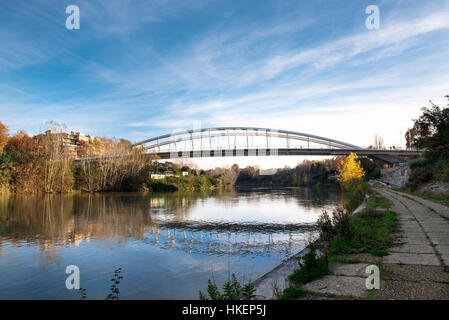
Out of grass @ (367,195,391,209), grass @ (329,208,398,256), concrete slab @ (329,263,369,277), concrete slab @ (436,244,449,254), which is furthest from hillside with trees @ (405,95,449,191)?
concrete slab @ (329,263,369,277)

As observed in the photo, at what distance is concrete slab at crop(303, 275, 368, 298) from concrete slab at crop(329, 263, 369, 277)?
0.21 metres

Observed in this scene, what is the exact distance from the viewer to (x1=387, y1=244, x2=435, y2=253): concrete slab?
5.76 metres

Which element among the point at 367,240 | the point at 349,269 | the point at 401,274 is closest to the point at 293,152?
the point at 367,240

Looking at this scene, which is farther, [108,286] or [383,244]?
[383,244]

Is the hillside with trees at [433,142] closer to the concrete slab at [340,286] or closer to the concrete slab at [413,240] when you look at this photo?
the concrete slab at [413,240]

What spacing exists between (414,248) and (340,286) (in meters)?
2.95

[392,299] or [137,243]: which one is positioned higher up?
[392,299]

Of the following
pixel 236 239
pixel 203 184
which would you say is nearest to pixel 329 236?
pixel 236 239

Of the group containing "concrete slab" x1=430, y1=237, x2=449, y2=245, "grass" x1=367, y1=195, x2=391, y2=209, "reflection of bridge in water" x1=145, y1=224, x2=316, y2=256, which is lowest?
"reflection of bridge in water" x1=145, y1=224, x2=316, y2=256

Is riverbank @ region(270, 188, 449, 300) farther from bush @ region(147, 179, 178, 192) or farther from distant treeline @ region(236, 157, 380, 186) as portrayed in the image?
distant treeline @ region(236, 157, 380, 186)
